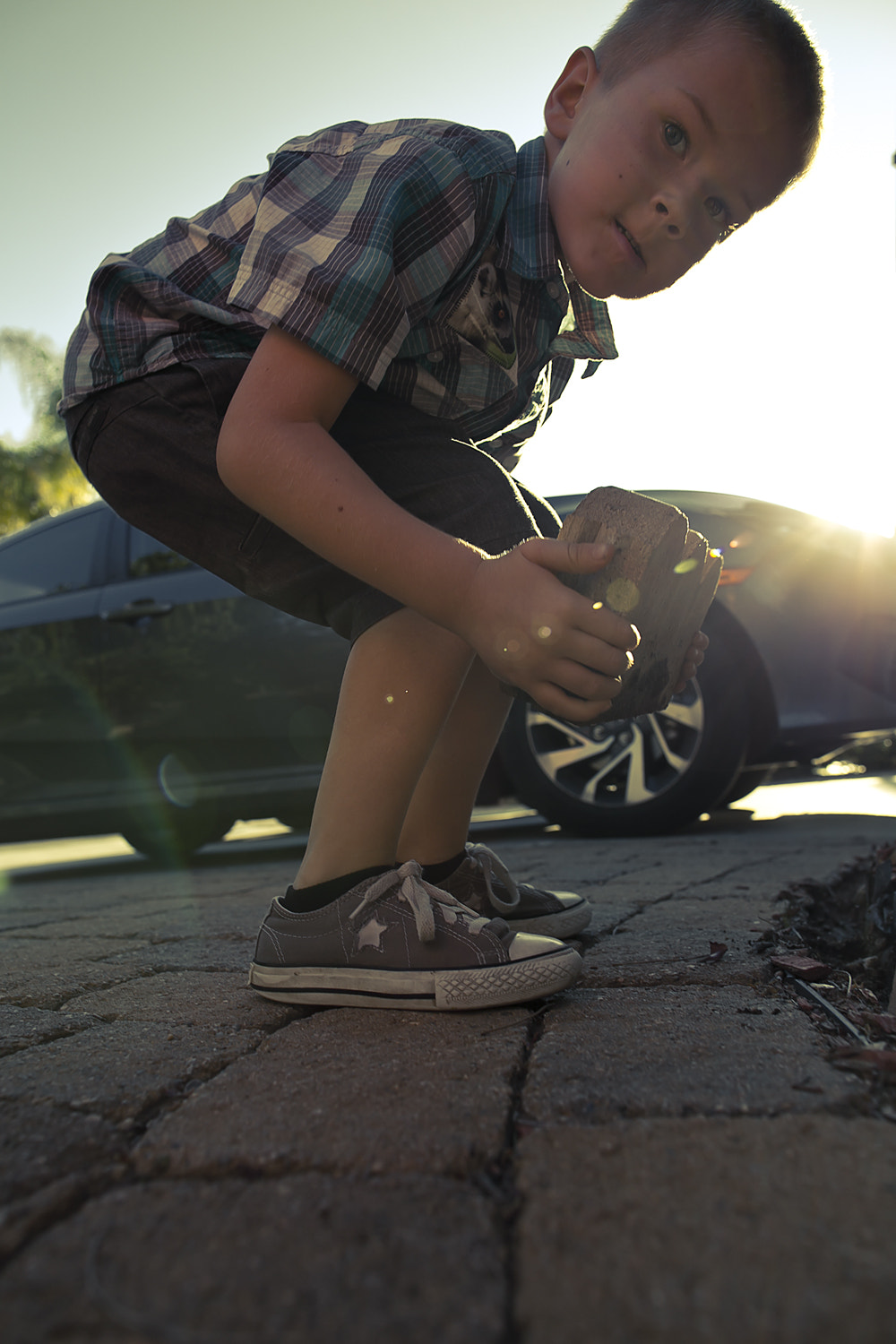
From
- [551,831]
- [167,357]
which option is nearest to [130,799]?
[551,831]

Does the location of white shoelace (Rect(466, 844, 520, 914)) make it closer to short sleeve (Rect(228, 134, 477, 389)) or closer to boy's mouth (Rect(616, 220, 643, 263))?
short sleeve (Rect(228, 134, 477, 389))

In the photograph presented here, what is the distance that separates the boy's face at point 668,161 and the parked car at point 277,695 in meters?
1.66

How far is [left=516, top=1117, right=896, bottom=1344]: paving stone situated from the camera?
45cm

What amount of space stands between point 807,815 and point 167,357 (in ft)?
10.1

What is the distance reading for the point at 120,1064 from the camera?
0.88m

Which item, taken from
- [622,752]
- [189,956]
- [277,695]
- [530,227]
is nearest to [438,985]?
[189,956]

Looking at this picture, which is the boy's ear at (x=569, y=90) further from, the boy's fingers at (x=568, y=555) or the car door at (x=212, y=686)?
the car door at (x=212, y=686)

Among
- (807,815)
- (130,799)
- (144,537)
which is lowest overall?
(807,815)

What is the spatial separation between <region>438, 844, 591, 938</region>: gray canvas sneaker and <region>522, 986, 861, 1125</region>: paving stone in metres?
0.34

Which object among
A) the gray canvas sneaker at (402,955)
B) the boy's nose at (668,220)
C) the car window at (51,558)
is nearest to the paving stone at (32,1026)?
the gray canvas sneaker at (402,955)

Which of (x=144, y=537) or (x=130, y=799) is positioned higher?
(x=144, y=537)

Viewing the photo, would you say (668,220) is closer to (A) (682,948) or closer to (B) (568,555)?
(B) (568,555)

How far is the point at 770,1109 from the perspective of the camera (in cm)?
70

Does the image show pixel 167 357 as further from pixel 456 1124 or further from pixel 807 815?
pixel 807 815
